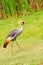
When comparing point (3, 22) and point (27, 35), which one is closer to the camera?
point (27, 35)

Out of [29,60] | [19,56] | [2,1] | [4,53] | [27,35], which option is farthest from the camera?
[2,1]

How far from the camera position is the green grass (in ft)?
28.4

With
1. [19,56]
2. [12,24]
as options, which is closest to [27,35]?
[12,24]

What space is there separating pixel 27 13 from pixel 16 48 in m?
6.58

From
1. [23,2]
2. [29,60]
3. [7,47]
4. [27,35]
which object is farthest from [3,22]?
[29,60]

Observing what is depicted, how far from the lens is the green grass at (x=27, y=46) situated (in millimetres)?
8648

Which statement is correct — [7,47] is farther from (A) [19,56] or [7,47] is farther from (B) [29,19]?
(B) [29,19]

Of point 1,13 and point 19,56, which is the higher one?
point 19,56

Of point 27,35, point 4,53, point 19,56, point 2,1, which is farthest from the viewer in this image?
point 2,1

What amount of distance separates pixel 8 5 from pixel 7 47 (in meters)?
6.04

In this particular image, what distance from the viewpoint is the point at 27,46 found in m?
10.5

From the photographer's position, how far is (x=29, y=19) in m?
15.6

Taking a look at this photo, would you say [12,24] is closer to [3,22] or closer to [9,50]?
[3,22]

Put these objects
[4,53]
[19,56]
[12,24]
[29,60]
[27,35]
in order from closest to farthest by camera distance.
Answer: [29,60]
[19,56]
[4,53]
[27,35]
[12,24]
